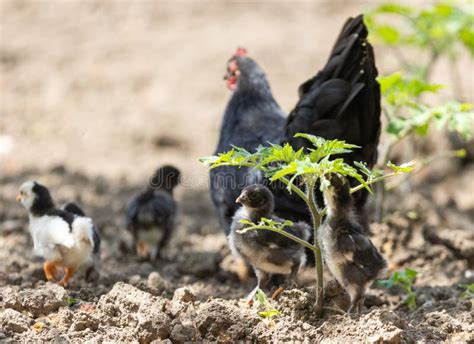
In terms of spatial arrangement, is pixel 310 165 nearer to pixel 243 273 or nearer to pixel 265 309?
pixel 265 309

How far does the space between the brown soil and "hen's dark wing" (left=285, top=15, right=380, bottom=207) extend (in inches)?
44.0

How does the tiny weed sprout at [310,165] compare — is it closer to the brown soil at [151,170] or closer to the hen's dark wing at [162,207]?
the brown soil at [151,170]

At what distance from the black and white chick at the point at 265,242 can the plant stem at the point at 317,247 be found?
1.67ft

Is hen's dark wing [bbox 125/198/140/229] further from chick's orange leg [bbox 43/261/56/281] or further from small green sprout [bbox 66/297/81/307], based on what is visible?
small green sprout [bbox 66/297/81/307]

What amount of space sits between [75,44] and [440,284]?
8665 millimetres

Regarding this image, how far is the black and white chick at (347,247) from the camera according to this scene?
13.2 ft

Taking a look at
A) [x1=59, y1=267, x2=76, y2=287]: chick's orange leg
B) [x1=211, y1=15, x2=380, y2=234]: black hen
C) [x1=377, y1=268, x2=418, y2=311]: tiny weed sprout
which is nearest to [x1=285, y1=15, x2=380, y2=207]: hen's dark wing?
[x1=211, y1=15, x2=380, y2=234]: black hen

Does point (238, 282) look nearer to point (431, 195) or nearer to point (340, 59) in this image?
point (340, 59)

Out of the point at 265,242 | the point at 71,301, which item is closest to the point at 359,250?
the point at 265,242

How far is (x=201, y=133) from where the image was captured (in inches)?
414

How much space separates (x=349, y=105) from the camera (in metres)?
5.26

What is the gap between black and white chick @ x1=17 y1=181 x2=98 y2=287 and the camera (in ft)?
16.6

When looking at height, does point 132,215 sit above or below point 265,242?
above

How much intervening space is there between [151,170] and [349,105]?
4860 millimetres
